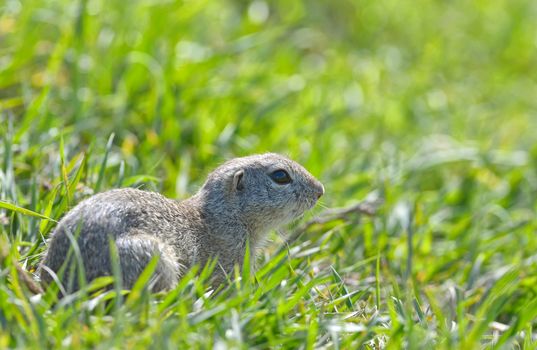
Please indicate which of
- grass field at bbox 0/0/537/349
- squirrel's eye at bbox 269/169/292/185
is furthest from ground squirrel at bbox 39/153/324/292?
grass field at bbox 0/0/537/349

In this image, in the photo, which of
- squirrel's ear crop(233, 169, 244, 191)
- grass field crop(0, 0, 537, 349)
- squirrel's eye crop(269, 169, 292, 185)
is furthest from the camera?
squirrel's eye crop(269, 169, 292, 185)

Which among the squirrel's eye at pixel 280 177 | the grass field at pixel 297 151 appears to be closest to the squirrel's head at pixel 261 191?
the squirrel's eye at pixel 280 177

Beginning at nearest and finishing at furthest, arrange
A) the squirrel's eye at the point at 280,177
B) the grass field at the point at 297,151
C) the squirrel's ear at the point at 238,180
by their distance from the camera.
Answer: the grass field at the point at 297,151
the squirrel's ear at the point at 238,180
the squirrel's eye at the point at 280,177

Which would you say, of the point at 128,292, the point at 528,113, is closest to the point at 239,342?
the point at 128,292

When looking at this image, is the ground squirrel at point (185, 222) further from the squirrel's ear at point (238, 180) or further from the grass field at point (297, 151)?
the grass field at point (297, 151)

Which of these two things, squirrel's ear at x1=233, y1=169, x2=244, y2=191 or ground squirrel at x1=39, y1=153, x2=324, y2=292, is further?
squirrel's ear at x1=233, y1=169, x2=244, y2=191

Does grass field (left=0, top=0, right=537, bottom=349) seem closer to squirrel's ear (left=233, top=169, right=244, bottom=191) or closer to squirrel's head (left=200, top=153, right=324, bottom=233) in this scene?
squirrel's head (left=200, top=153, right=324, bottom=233)

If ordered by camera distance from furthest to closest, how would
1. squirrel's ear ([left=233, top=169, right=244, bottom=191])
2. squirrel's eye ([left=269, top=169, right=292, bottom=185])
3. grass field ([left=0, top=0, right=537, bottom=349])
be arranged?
1. squirrel's eye ([left=269, top=169, right=292, bottom=185])
2. squirrel's ear ([left=233, top=169, right=244, bottom=191])
3. grass field ([left=0, top=0, right=537, bottom=349])

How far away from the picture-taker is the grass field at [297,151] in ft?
12.6

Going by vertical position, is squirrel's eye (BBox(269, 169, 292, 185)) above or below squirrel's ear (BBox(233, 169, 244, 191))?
below

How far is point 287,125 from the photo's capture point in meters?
7.38

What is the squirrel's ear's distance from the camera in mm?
4957

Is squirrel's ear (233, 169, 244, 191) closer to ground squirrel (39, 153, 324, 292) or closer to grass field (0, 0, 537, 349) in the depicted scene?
ground squirrel (39, 153, 324, 292)

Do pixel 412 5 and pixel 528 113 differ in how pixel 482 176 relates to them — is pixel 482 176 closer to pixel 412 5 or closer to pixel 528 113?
pixel 528 113
